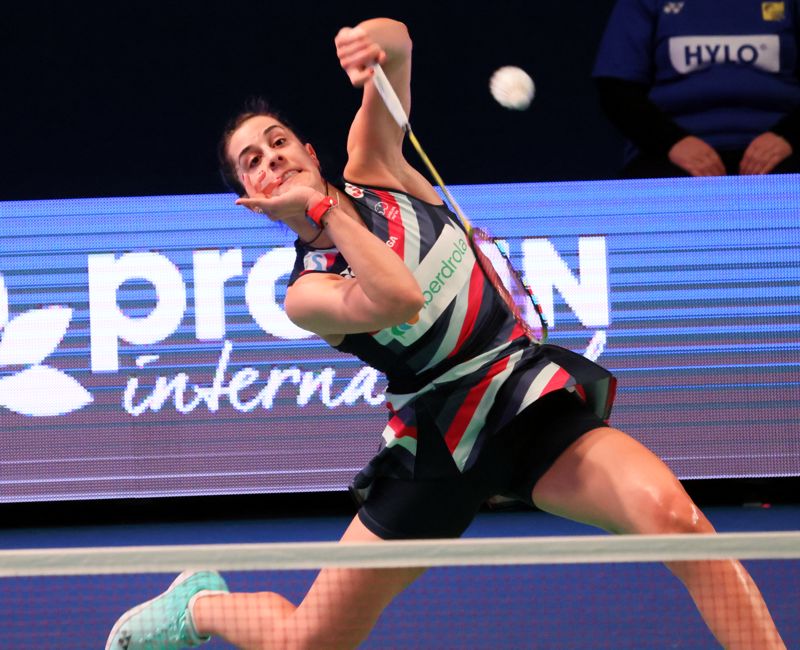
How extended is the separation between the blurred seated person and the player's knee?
3.16m

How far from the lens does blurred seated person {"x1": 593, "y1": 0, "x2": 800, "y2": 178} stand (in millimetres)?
5520

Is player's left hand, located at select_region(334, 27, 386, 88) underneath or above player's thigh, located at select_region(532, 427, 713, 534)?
above

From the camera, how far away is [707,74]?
5.55m

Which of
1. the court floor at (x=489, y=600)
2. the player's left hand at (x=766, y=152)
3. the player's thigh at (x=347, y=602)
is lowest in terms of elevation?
the court floor at (x=489, y=600)

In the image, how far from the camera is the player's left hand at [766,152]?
213 inches

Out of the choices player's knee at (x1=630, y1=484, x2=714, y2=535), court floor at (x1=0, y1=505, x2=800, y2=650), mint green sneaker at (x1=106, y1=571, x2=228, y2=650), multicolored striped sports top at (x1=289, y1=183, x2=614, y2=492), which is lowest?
court floor at (x1=0, y1=505, x2=800, y2=650)

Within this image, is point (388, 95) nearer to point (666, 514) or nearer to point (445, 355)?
point (445, 355)

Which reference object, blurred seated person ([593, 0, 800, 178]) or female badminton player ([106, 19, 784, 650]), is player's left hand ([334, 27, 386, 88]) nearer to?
female badminton player ([106, 19, 784, 650])

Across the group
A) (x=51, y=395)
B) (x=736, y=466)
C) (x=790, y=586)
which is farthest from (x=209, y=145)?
(x=790, y=586)

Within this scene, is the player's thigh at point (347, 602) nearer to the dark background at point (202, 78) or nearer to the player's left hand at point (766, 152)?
the player's left hand at point (766, 152)

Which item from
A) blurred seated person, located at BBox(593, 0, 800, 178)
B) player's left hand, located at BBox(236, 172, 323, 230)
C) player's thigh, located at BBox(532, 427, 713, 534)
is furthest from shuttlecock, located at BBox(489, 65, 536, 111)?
blurred seated person, located at BBox(593, 0, 800, 178)

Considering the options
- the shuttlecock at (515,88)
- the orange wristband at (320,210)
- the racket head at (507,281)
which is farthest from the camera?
the shuttlecock at (515,88)

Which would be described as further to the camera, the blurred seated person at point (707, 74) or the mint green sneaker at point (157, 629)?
the blurred seated person at point (707, 74)

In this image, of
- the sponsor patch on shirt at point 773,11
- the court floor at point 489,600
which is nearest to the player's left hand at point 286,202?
the court floor at point 489,600
